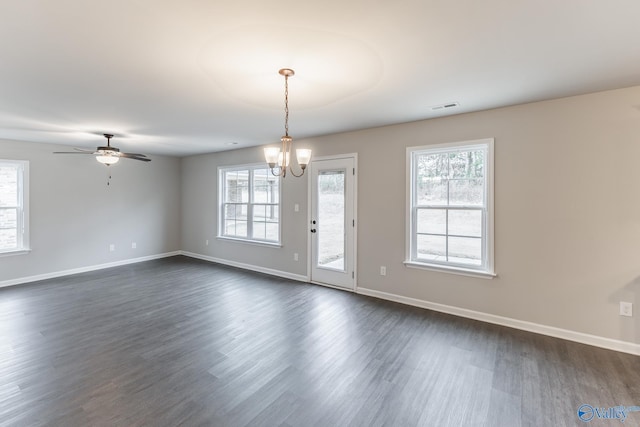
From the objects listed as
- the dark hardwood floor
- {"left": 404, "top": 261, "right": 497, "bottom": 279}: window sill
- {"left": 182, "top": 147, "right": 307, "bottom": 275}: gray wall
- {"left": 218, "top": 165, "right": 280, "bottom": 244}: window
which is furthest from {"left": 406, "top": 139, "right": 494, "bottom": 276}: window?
{"left": 218, "top": 165, "right": 280, "bottom": 244}: window

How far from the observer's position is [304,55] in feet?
7.13

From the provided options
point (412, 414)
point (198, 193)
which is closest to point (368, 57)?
point (412, 414)

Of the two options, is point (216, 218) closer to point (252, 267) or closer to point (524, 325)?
point (252, 267)

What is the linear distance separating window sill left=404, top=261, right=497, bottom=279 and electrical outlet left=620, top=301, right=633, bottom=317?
42.3 inches

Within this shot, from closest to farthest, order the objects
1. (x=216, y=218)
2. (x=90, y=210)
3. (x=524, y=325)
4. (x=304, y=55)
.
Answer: (x=304, y=55) → (x=524, y=325) → (x=90, y=210) → (x=216, y=218)

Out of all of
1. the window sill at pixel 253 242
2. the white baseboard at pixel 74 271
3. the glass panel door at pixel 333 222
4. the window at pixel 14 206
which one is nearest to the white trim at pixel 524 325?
the glass panel door at pixel 333 222

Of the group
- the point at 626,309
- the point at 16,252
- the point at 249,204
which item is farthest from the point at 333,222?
the point at 16,252

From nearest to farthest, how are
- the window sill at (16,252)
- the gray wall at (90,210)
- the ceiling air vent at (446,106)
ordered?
the ceiling air vent at (446,106), the window sill at (16,252), the gray wall at (90,210)

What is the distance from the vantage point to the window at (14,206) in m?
4.95

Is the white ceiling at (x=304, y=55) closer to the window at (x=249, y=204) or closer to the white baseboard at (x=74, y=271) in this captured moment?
the window at (x=249, y=204)

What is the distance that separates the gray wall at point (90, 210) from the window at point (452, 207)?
231 inches

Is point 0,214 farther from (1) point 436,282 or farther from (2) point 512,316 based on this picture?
(2) point 512,316

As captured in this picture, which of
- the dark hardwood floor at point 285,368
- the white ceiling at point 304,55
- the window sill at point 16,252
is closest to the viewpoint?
the white ceiling at point 304,55

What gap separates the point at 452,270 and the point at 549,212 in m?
1.22
